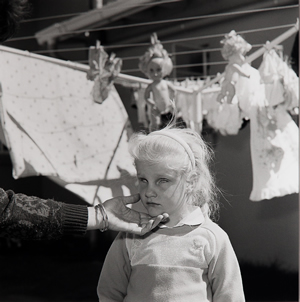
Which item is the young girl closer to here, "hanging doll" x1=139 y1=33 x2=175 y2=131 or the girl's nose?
the girl's nose

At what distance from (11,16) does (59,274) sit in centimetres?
129

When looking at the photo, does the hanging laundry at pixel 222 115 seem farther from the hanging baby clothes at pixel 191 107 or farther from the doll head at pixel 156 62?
the doll head at pixel 156 62

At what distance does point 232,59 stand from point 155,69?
27cm

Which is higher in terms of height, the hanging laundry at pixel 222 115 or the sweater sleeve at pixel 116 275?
the hanging laundry at pixel 222 115

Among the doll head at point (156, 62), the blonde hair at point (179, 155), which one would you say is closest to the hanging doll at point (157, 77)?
the doll head at point (156, 62)

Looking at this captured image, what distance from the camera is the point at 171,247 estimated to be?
119cm

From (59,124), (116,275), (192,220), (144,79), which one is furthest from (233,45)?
(116,275)

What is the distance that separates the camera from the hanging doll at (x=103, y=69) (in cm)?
194

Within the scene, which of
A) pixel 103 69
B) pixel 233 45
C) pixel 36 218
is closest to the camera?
pixel 36 218

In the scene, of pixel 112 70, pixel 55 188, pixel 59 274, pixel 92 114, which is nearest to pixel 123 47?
pixel 112 70

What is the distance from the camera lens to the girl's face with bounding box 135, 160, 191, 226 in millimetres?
1182

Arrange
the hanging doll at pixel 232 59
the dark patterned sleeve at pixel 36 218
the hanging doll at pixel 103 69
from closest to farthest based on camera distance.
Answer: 1. the dark patterned sleeve at pixel 36 218
2. the hanging doll at pixel 232 59
3. the hanging doll at pixel 103 69

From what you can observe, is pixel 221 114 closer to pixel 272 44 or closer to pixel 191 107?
pixel 191 107

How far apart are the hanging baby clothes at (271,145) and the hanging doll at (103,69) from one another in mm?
453
